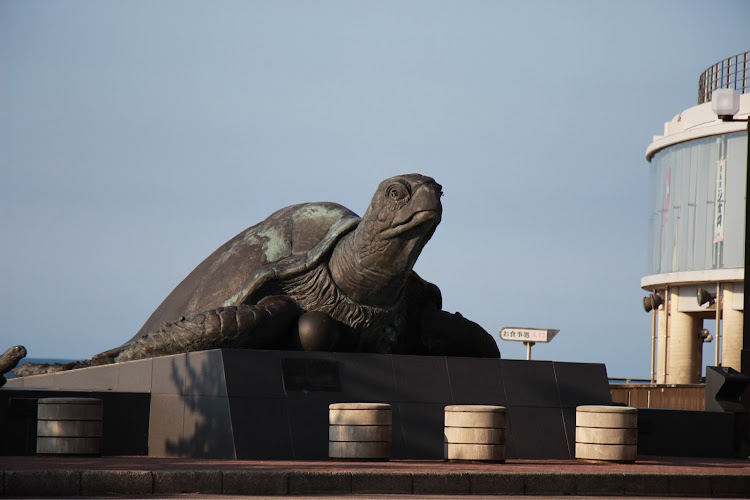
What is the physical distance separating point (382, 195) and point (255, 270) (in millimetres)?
2858

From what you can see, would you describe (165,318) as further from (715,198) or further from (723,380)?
(715,198)

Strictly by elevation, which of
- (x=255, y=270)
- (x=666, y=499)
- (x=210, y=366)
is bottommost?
(x=666, y=499)

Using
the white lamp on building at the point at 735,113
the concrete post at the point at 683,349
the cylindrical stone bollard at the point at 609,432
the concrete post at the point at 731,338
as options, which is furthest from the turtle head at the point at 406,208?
the concrete post at the point at 683,349

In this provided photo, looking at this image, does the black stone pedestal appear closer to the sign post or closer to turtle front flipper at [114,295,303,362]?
turtle front flipper at [114,295,303,362]

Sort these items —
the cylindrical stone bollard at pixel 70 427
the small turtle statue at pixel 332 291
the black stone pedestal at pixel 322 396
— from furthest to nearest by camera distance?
the small turtle statue at pixel 332 291
the black stone pedestal at pixel 322 396
the cylindrical stone bollard at pixel 70 427

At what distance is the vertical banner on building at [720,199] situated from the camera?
56.7 m

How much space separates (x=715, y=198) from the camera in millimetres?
57312

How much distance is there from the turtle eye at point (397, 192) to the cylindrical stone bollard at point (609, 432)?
10.8ft

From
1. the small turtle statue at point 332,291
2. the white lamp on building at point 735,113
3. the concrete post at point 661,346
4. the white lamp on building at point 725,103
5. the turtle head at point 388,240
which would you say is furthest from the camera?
the concrete post at point 661,346

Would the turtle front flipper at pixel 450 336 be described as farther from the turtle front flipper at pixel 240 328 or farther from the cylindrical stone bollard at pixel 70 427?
the cylindrical stone bollard at pixel 70 427

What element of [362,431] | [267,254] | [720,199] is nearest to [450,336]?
[267,254]

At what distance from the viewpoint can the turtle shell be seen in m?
15.8

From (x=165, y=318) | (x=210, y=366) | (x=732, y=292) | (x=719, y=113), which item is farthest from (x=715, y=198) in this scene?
(x=210, y=366)

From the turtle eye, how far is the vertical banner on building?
44.9m
